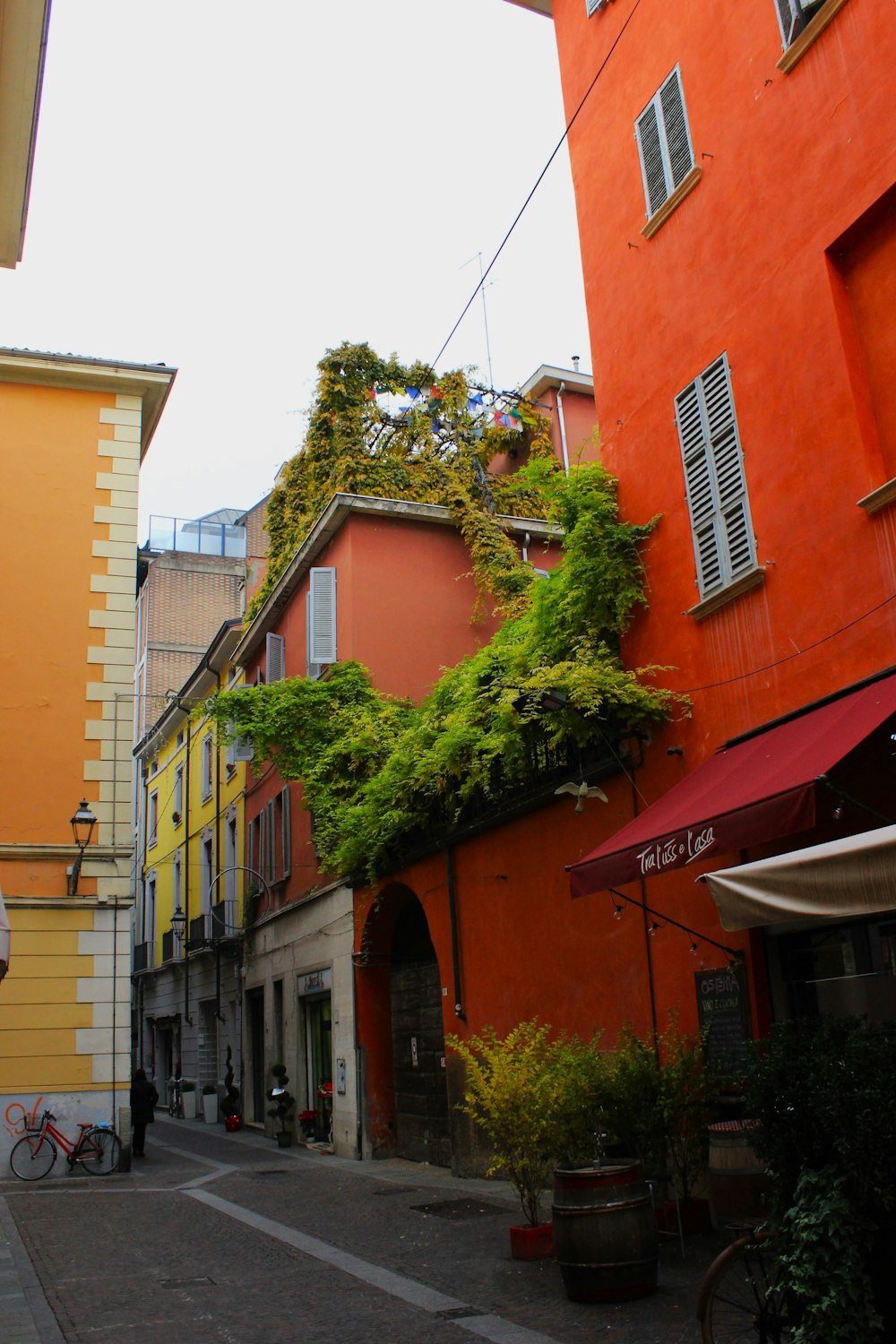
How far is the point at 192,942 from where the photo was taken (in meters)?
27.9

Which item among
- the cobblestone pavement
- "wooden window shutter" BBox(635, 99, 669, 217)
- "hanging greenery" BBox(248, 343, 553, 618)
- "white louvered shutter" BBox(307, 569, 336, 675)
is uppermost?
"hanging greenery" BBox(248, 343, 553, 618)

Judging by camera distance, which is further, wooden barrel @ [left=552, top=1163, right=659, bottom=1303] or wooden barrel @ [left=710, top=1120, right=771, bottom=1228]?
wooden barrel @ [left=710, top=1120, right=771, bottom=1228]

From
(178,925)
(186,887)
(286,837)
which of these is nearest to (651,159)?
(286,837)

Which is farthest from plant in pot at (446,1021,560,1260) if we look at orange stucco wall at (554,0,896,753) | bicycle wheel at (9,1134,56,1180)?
bicycle wheel at (9,1134,56,1180)

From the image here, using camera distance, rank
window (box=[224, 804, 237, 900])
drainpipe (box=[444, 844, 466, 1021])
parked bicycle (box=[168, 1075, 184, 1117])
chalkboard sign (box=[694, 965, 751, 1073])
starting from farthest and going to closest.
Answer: parked bicycle (box=[168, 1075, 184, 1117]) < window (box=[224, 804, 237, 900]) < drainpipe (box=[444, 844, 466, 1021]) < chalkboard sign (box=[694, 965, 751, 1073])

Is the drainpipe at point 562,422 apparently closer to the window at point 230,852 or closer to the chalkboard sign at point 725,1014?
the window at point 230,852

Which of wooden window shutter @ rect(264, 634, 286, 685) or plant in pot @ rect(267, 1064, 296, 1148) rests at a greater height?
wooden window shutter @ rect(264, 634, 286, 685)

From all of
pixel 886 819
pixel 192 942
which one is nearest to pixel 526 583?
pixel 886 819

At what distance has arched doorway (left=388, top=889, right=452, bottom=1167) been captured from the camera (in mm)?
15062

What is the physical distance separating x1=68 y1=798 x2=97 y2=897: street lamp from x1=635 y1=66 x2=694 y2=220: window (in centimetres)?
1101

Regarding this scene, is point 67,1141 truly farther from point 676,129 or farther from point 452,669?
point 676,129

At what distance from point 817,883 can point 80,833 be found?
13125mm

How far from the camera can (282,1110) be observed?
19641 millimetres

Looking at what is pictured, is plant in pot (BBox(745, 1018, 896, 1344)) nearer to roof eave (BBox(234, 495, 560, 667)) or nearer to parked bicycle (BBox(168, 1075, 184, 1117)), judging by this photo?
roof eave (BBox(234, 495, 560, 667))
